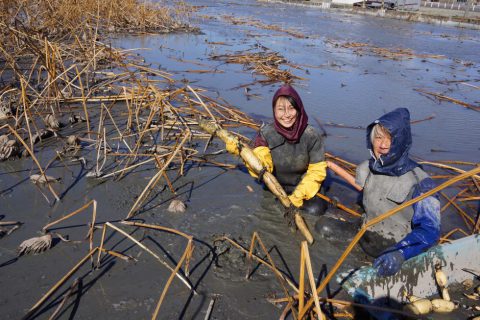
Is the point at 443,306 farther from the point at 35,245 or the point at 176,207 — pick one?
the point at 35,245

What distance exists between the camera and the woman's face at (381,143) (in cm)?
242

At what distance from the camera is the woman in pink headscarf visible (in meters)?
3.08

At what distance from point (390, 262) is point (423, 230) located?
332 millimetres

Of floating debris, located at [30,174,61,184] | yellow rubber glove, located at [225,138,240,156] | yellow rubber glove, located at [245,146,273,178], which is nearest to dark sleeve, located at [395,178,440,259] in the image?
yellow rubber glove, located at [245,146,273,178]

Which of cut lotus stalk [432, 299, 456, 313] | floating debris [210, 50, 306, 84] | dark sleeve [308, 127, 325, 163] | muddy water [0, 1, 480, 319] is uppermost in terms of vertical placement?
floating debris [210, 50, 306, 84]

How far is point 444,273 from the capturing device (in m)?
2.49

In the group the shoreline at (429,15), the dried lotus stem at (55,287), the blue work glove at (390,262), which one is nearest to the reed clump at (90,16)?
the dried lotus stem at (55,287)

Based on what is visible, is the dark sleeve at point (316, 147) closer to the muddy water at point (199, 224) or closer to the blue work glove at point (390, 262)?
the muddy water at point (199, 224)

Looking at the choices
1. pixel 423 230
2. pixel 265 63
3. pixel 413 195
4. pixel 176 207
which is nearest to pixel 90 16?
pixel 265 63

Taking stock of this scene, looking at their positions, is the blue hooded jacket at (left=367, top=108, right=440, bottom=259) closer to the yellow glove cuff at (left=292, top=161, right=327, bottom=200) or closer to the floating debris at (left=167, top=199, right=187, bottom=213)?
the yellow glove cuff at (left=292, top=161, right=327, bottom=200)

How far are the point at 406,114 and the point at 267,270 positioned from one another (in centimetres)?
143

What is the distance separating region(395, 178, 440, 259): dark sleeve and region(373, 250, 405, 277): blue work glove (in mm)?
53

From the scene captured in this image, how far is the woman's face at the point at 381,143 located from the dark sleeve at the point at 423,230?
1.18ft

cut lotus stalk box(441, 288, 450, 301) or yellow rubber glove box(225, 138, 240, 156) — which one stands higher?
yellow rubber glove box(225, 138, 240, 156)
